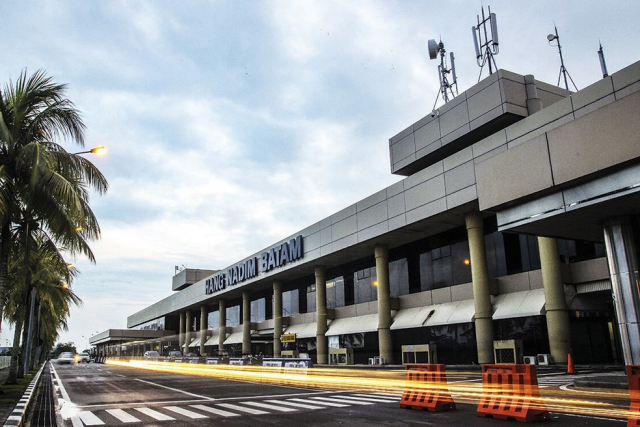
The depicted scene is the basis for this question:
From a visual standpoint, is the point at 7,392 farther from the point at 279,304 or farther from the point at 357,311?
the point at 279,304

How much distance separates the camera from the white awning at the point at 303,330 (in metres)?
44.4

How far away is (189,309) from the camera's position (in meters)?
77.9

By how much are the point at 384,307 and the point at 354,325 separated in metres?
5.19

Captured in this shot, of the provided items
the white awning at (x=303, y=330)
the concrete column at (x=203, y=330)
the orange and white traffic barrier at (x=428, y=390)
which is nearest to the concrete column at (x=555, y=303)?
the orange and white traffic barrier at (x=428, y=390)

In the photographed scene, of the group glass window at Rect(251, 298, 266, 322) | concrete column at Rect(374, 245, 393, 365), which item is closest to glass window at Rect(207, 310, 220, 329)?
glass window at Rect(251, 298, 266, 322)

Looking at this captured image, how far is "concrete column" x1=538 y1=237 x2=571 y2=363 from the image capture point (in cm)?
2323

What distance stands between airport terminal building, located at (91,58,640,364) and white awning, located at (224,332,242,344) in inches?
453

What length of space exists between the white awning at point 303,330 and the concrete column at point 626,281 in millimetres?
32021

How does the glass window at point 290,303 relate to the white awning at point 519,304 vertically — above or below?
above

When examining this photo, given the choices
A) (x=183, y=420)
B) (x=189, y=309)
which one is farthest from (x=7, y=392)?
(x=189, y=309)

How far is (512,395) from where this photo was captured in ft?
35.5

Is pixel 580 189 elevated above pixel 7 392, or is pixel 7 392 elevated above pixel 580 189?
pixel 580 189

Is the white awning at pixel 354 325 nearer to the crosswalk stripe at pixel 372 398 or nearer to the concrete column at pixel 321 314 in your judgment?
the concrete column at pixel 321 314

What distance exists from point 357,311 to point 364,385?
19394mm
